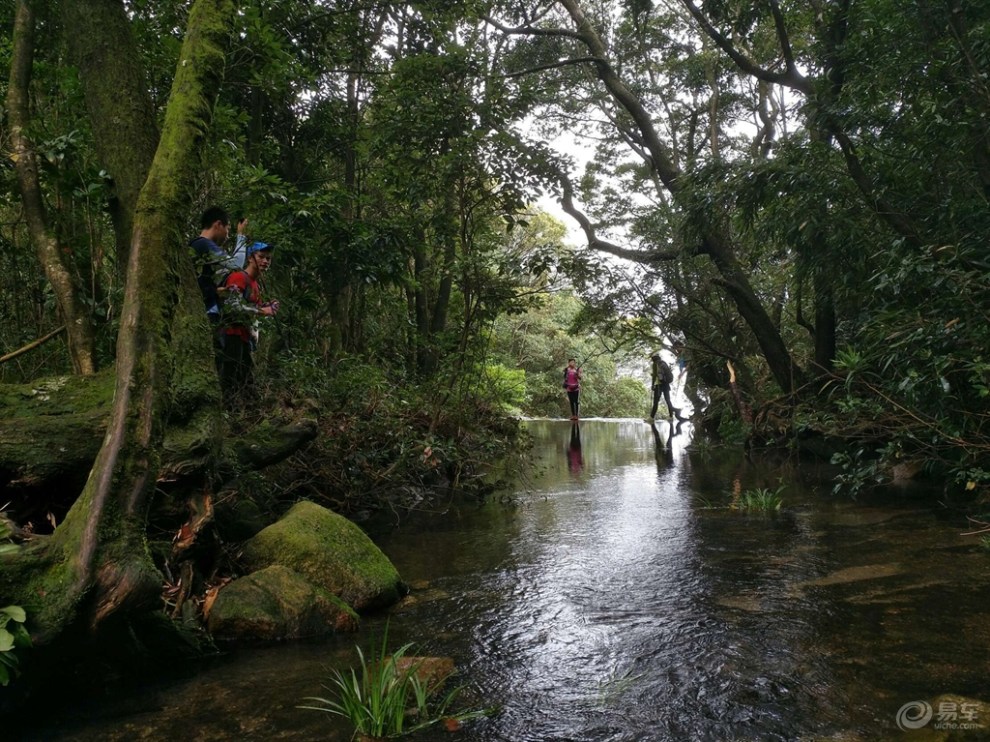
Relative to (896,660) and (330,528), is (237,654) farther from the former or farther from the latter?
(896,660)

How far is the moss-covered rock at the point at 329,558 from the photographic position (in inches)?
158

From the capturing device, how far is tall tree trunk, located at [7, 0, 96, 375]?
4.25 metres

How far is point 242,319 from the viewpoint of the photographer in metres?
5.11

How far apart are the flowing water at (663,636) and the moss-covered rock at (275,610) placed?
5.9 inches

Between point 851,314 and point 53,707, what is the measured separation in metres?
10.3

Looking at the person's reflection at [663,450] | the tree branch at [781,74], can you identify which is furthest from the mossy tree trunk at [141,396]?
the person's reflection at [663,450]

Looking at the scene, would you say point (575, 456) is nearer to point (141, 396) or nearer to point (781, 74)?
point (781, 74)

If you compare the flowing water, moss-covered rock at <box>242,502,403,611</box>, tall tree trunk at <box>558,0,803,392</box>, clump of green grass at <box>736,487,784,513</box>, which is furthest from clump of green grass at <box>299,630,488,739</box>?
tall tree trunk at <box>558,0,803,392</box>

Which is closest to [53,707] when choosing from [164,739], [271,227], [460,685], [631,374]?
[164,739]

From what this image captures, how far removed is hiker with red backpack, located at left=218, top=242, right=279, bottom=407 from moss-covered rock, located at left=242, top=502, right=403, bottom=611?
173 cm

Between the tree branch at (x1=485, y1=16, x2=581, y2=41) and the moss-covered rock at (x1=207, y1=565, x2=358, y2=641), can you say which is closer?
the moss-covered rock at (x1=207, y1=565, x2=358, y2=641)

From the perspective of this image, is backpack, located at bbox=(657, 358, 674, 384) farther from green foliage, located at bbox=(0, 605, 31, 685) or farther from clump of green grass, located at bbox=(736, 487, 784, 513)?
green foliage, located at bbox=(0, 605, 31, 685)

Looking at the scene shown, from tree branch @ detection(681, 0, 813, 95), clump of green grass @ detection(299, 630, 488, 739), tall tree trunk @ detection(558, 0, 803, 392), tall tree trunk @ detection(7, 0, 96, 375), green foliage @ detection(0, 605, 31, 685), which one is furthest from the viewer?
tall tree trunk @ detection(558, 0, 803, 392)

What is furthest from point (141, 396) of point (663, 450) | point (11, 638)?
point (663, 450)
